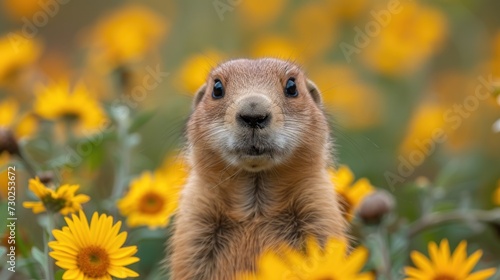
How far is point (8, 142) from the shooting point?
5141 millimetres

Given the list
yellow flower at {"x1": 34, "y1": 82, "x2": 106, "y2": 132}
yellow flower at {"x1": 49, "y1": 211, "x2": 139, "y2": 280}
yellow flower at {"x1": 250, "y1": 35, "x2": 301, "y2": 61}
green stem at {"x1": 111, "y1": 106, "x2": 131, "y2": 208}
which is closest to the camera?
yellow flower at {"x1": 49, "y1": 211, "x2": 139, "y2": 280}

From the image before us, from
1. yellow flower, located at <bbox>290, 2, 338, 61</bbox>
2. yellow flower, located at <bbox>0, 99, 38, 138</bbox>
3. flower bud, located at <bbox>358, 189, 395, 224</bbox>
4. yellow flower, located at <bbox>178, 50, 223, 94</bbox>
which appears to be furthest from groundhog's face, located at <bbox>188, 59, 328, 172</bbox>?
yellow flower, located at <bbox>290, 2, 338, 61</bbox>

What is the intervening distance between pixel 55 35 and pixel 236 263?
26.8 feet

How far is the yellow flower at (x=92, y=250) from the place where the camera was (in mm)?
4199

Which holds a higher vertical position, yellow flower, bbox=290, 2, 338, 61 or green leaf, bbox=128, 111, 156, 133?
yellow flower, bbox=290, 2, 338, 61

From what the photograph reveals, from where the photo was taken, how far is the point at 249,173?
5.13 metres

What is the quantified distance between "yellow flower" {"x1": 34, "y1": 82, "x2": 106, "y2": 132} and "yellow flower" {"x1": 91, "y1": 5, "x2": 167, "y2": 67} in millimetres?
587

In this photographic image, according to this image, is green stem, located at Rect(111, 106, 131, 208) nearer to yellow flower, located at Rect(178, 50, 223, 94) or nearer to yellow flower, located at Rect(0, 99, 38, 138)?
yellow flower, located at Rect(0, 99, 38, 138)

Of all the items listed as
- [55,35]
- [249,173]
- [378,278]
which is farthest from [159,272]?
[55,35]

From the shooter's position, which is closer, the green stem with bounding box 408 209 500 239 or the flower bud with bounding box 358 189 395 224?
the flower bud with bounding box 358 189 395 224

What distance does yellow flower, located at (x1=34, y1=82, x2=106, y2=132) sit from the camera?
6.32 meters

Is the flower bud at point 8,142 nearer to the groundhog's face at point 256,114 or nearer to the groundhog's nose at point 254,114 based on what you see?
the groundhog's face at point 256,114

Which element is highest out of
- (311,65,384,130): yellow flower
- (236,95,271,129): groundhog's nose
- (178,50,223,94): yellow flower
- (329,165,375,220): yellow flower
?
(311,65,384,130): yellow flower

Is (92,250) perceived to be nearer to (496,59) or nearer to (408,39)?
(408,39)
